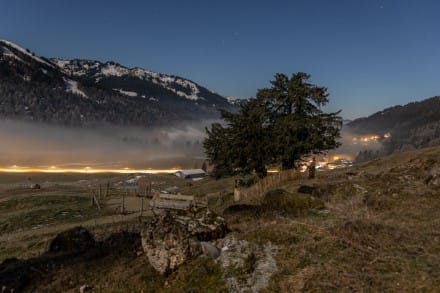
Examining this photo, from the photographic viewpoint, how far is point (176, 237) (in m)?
13.3

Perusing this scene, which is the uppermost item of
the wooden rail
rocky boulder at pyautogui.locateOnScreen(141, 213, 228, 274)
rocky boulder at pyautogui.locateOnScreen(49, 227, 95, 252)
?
rocky boulder at pyautogui.locateOnScreen(141, 213, 228, 274)

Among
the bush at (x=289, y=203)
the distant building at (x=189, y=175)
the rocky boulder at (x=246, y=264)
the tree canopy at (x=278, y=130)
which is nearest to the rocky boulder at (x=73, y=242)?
the bush at (x=289, y=203)

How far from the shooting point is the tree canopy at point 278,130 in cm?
3925

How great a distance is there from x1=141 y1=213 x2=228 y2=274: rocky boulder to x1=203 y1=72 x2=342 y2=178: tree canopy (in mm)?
25303

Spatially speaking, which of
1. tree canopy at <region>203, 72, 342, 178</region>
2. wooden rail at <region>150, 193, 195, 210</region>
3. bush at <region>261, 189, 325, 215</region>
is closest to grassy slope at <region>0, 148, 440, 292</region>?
bush at <region>261, 189, 325, 215</region>

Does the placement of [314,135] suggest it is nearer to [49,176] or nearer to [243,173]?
[243,173]

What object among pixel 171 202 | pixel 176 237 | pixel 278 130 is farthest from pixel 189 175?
pixel 176 237

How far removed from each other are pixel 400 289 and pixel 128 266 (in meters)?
9.49

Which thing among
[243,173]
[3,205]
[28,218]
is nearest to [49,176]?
[3,205]

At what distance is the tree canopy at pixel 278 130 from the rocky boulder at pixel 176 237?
996 inches

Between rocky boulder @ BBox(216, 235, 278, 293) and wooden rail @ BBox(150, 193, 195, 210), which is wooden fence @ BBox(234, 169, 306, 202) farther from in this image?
rocky boulder @ BBox(216, 235, 278, 293)

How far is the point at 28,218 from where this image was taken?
46.3 m

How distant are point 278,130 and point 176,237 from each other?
27888 millimetres

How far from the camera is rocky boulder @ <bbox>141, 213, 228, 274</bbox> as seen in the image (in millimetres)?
13016
